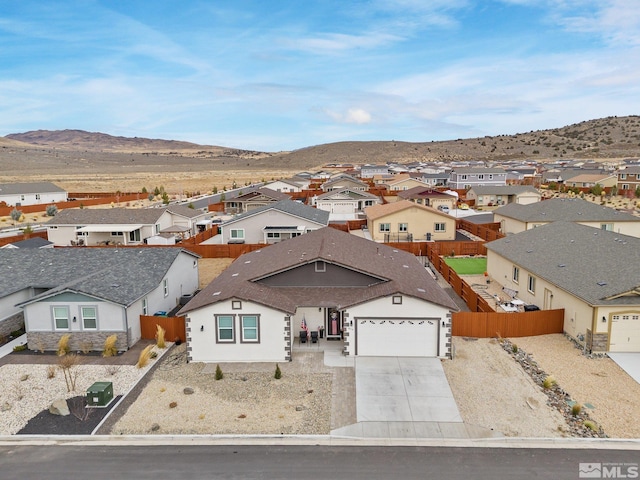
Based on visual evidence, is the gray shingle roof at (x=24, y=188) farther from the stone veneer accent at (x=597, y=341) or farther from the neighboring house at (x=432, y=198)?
the stone veneer accent at (x=597, y=341)

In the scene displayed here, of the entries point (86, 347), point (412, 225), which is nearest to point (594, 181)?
point (412, 225)

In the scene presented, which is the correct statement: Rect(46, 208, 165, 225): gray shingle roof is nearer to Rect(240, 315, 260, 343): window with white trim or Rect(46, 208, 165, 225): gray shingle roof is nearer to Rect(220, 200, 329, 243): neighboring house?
Rect(220, 200, 329, 243): neighboring house

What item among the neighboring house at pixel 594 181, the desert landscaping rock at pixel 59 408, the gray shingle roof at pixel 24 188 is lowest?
the desert landscaping rock at pixel 59 408

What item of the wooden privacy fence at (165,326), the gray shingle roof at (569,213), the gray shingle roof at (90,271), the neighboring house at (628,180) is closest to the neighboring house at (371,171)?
the neighboring house at (628,180)

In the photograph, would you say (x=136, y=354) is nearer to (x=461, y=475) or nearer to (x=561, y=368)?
(x=461, y=475)

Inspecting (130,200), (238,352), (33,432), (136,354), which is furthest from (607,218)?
(130,200)
